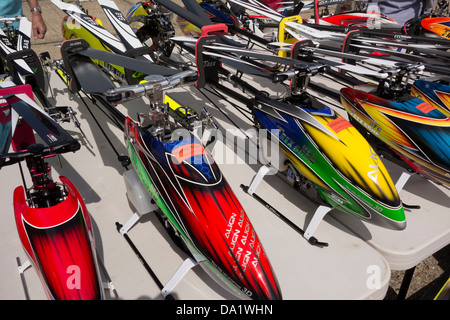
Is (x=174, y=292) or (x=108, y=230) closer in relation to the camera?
(x=174, y=292)

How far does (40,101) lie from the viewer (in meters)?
3.04

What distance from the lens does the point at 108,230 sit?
8.14 ft

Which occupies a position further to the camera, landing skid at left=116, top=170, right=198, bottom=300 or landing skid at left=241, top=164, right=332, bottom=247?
landing skid at left=241, top=164, right=332, bottom=247

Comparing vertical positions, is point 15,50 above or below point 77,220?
above

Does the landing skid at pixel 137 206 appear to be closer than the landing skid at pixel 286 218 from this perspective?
Yes

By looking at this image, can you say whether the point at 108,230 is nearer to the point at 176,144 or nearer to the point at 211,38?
the point at 176,144

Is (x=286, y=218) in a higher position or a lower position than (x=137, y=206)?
lower

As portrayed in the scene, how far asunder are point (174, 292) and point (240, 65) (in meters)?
1.90

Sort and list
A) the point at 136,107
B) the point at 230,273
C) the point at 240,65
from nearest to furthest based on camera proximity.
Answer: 1. the point at 230,273
2. the point at 240,65
3. the point at 136,107

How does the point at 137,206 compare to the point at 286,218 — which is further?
the point at 286,218

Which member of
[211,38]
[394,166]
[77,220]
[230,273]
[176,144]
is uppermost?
[211,38]
